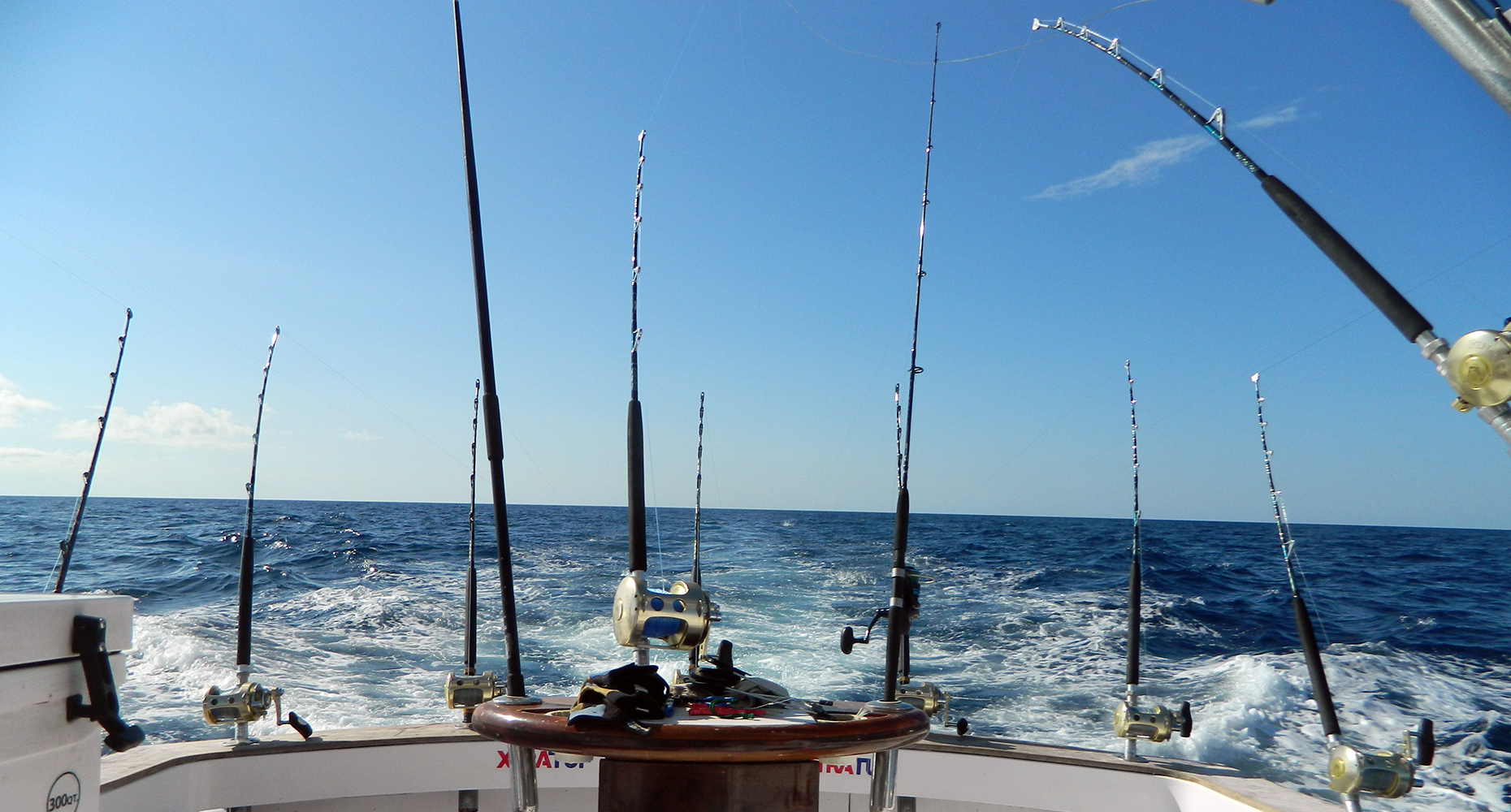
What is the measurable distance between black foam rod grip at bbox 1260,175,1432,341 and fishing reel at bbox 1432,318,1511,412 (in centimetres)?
16

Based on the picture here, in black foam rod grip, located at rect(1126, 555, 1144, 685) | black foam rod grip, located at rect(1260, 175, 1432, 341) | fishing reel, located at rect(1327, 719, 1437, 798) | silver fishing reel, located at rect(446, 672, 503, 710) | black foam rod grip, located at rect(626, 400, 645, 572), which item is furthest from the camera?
black foam rod grip, located at rect(1126, 555, 1144, 685)

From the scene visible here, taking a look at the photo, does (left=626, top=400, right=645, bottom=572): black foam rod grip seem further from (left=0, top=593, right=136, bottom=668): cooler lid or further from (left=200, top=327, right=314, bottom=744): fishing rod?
(left=200, top=327, right=314, bottom=744): fishing rod

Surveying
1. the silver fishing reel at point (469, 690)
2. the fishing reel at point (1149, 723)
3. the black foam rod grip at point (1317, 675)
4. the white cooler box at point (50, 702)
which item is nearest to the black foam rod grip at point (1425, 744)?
the black foam rod grip at point (1317, 675)

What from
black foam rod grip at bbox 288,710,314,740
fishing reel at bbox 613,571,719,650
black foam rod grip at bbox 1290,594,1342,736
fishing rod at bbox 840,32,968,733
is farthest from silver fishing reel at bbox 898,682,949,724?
fishing reel at bbox 613,571,719,650

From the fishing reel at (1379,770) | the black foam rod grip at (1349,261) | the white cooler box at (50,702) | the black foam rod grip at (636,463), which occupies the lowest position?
the fishing reel at (1379,770)

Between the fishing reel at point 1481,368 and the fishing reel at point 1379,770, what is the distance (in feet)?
7.26

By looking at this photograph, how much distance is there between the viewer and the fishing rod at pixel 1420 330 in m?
0.87

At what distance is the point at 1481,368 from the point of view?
34.6 inches

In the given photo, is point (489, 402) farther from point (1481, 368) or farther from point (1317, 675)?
point (1317, 675)

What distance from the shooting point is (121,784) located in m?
2.68

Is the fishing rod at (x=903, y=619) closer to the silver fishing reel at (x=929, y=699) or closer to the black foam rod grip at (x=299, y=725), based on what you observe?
the silver fishing reel at (x=929, y=699)

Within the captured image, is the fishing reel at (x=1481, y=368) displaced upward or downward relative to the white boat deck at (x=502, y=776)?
upward

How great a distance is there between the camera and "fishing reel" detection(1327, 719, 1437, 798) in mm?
2617

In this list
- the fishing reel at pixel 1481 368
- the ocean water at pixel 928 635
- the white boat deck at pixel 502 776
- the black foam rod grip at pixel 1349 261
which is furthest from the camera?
the ocean water at pixel 928 635
